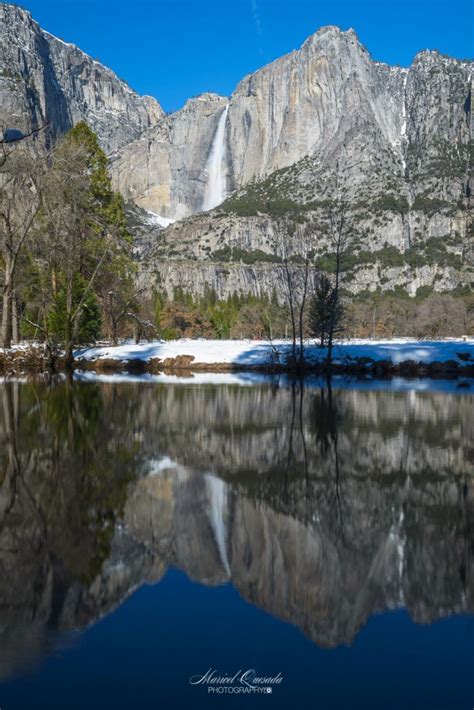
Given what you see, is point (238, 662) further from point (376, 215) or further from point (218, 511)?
point (376, 215)

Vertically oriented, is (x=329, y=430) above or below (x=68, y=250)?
below

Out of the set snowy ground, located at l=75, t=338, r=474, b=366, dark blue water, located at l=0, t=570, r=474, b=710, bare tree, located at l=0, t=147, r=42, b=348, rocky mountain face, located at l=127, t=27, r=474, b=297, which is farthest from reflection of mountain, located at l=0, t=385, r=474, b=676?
rocky mountain face, located at l=127, t=27, r=474, b=297

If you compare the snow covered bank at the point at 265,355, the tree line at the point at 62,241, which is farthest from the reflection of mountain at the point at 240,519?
the snow covered bank at the point at 265,355

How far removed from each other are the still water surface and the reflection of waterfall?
2 centimetres

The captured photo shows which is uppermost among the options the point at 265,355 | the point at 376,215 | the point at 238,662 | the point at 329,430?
the point at 376,215

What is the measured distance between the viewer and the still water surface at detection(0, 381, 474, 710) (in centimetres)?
301

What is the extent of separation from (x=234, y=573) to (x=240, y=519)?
114 cm

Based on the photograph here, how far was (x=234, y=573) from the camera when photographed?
14.2ft

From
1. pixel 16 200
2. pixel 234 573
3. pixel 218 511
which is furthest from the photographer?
pixel 16 200

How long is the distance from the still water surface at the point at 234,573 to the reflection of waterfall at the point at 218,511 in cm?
2

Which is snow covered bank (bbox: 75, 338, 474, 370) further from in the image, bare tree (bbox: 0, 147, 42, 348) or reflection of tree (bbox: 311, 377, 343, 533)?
reflection of tree (bbox: 311, 377, 343, 533)

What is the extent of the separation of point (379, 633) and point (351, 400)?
1357cm

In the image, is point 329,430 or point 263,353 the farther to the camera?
point 263,353

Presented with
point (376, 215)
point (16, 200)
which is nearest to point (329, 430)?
point (16, 200)
